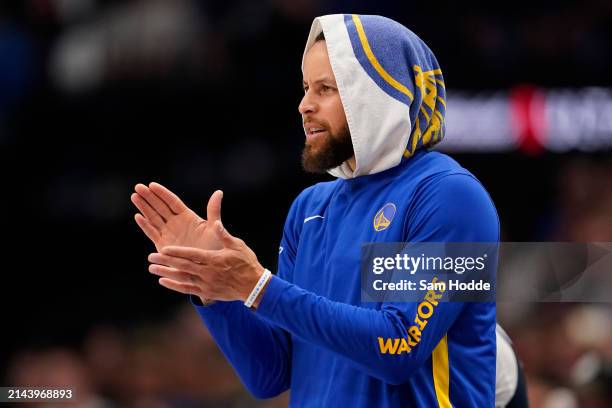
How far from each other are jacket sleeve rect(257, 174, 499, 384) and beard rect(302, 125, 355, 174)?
1.23 ft

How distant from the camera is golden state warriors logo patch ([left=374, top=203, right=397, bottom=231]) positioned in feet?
9.34

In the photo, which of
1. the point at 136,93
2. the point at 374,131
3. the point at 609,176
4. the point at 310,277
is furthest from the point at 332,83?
the point at 609,176

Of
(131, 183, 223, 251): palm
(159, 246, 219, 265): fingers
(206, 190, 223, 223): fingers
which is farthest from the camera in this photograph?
(131, 183, 223, 251): palm

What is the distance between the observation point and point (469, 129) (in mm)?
7438

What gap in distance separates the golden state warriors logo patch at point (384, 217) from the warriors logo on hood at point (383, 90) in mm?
142

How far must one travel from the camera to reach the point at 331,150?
3014mm

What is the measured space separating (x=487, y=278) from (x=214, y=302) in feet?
2.62

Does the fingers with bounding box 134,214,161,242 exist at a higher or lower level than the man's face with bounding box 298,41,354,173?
lower


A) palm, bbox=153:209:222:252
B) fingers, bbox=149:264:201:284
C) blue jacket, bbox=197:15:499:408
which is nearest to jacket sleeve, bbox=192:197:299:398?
blue jacket, bbox=197:15:499:408

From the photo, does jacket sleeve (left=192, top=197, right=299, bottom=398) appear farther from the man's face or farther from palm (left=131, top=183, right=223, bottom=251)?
the man's face

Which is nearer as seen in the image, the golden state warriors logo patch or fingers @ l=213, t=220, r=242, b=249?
fingers @ l=213, t=220, r=242, b=249

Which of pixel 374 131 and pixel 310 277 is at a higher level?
pixel 374 131

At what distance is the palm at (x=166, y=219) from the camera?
9.44 feet

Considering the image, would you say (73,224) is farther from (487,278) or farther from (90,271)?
(487,278)
